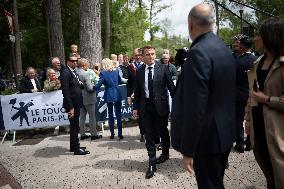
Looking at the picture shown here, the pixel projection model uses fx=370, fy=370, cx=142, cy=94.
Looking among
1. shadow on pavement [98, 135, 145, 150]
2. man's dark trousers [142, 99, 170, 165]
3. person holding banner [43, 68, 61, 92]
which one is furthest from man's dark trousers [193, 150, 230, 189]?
person holding banner [43, 68, 61, 92]

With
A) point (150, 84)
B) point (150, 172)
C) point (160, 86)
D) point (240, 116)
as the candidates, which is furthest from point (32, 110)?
point (240, 116)

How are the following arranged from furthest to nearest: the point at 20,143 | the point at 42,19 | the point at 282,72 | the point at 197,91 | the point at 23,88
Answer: the point at 42,19, the point at 23,88, the point at 20,143, the point at 282,72, the point at 197,91

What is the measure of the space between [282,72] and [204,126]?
1.08m

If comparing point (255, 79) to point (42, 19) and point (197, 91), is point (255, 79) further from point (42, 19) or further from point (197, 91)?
point (42, 19)

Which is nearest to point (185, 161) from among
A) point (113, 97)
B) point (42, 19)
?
point (113, 97)

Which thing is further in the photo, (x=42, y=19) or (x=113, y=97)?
(x=42, y=19)

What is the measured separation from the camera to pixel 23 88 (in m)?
10.4

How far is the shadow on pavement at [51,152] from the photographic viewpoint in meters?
8.13

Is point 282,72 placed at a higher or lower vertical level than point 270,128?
higher

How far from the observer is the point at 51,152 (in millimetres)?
8375

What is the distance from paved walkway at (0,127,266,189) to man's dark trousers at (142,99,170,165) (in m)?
0.33

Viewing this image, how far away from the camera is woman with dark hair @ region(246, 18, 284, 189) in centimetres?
360

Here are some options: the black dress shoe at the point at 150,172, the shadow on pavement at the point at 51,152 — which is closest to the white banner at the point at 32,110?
the shadow on pavement at the point at 51,152

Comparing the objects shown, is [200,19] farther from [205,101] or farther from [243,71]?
[243,71]
